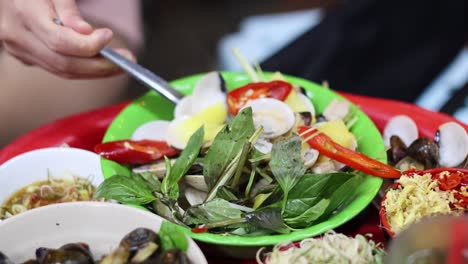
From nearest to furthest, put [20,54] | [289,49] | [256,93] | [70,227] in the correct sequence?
[70,227]
[256,93]
[20,54]
[289,49]

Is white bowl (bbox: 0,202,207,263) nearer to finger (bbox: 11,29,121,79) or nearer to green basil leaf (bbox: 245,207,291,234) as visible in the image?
green basil leaf (bbox: 245,207,291,234)

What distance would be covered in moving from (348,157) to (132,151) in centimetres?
47

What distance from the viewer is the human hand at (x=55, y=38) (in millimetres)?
1425

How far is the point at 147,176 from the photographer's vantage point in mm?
1297

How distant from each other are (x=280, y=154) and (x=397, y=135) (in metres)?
0.43

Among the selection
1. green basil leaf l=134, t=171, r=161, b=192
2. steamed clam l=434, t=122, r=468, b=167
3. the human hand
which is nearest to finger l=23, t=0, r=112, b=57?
the human hand

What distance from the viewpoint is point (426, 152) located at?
52.8 inches

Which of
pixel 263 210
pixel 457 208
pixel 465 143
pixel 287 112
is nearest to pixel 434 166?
pixel 465 143

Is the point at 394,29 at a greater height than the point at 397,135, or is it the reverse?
the point at 397,135

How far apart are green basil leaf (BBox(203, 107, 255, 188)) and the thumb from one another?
445 mm

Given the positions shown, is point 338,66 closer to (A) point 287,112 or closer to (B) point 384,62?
(B) point 384,62

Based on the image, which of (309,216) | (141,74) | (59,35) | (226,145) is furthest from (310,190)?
(59,35)

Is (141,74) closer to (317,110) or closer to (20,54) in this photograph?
(20,54)

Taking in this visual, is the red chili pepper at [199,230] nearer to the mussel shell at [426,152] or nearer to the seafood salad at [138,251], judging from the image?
the seafood salad at [138,251]
